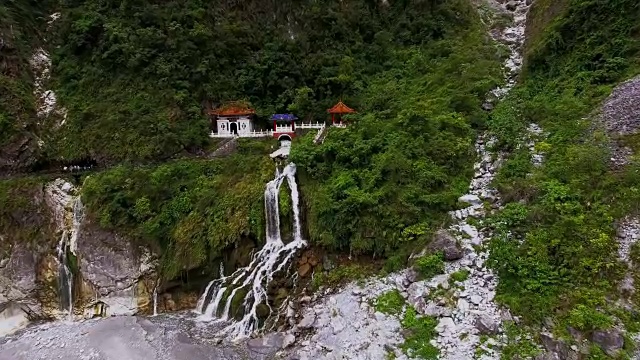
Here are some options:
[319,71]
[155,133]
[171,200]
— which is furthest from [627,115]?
[155,133]

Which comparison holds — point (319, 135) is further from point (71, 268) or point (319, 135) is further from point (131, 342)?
point (71, 268)

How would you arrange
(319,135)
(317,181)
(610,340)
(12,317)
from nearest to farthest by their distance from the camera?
(610,340), (12,317), (317,181), (319,135)

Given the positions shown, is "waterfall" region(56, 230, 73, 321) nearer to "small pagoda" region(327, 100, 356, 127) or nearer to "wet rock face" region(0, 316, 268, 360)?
"wet rock face" region(0, 316, 268, 360)

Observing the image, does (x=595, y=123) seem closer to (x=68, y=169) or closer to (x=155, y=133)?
(x=155, y=133)

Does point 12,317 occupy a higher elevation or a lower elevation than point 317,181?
lower

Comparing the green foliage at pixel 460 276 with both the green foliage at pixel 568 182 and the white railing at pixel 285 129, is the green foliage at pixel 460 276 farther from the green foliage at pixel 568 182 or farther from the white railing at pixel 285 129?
the white railing at pixel 285 129

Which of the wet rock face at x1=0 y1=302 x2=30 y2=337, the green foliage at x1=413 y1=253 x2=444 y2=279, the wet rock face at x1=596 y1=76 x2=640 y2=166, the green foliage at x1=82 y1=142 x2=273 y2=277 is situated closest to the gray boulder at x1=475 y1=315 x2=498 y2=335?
the green foliage at x1=413 y1=253 x2=444 y2=279

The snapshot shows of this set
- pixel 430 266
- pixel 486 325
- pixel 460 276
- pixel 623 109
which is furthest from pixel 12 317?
pixel 623 109

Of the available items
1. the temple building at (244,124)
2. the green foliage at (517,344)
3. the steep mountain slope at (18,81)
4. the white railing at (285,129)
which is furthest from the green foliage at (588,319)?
the steep mountain slope at (18,81)
